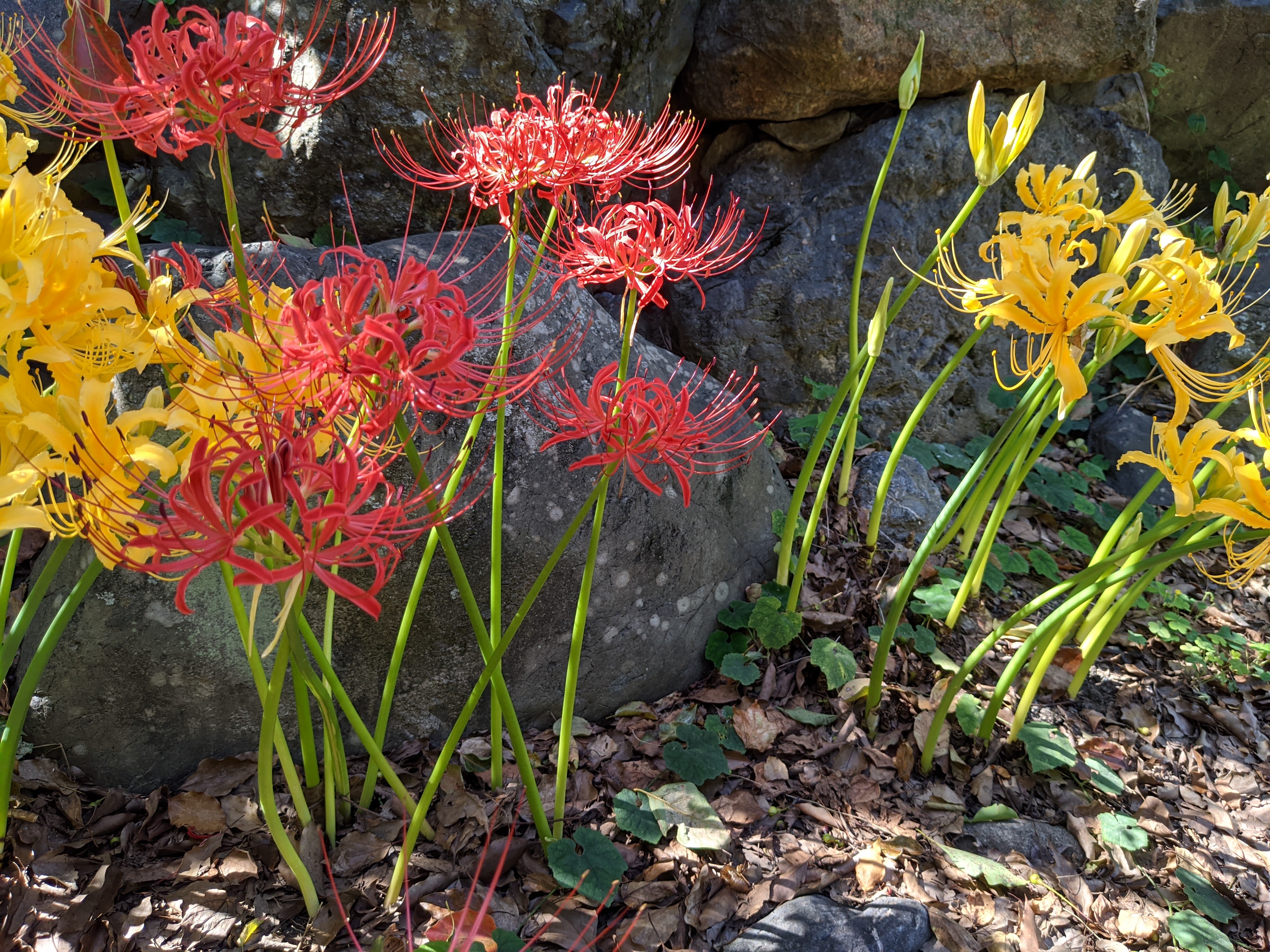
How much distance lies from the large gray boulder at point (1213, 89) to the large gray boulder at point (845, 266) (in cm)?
149

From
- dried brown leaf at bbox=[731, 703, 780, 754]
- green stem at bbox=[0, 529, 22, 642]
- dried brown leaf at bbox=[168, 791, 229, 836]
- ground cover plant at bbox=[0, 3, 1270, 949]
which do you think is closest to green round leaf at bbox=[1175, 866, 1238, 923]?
ground cover plant at bbox=[0, 3, 1270, 949]

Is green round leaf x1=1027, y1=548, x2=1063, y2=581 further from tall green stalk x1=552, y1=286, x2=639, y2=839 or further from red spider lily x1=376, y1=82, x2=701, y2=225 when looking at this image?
red spider lily x1=376, y1=82, x2=701, y2=225

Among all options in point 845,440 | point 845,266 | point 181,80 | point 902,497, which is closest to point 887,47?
point 845,266

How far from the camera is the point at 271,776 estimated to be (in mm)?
1417

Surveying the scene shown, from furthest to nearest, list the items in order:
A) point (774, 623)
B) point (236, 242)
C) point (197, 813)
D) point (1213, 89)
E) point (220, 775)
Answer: point (1213, 89) → point (774, 623) → point (220, 775) → point (197, 813) → point (236, 242)

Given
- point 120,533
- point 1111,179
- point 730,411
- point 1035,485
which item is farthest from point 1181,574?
point 120,533

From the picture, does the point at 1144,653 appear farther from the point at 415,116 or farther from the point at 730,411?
the point at 415,116

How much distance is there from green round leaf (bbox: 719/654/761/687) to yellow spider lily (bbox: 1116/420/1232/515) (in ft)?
3.76

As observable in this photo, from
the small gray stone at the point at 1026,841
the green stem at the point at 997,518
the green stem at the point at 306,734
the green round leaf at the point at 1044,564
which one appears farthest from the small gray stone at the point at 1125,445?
the green stem at the point at 306,734

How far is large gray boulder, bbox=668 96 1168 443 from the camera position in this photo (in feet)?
11.7

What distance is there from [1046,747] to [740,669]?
2.79ft

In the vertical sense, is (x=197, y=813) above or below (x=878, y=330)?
below

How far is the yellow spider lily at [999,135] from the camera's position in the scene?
67.4 inches

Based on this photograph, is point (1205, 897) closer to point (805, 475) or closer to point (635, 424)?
point (805, 475)
